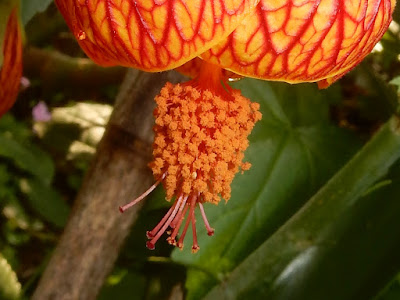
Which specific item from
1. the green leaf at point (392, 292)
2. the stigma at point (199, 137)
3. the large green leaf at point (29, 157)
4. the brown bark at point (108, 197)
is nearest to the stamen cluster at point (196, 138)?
the stigma at point (199, 137)

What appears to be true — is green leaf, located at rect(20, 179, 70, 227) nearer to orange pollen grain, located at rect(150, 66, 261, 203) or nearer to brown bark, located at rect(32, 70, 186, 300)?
brown bark, located at rect(32, 70, 186, 300)

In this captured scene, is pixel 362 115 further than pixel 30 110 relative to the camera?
No

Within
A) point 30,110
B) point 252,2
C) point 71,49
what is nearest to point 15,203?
point 30,110

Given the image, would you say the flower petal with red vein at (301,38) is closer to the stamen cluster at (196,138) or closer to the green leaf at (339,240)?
the stamen cluster at (196,138)

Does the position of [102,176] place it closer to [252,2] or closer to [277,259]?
[277,259]

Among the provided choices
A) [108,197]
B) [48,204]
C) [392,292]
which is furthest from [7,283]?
[392,292]

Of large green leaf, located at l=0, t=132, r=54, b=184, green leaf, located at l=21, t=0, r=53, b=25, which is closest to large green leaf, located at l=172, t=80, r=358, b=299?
green leaf, located at l=21, t=0, r=53, b=25
